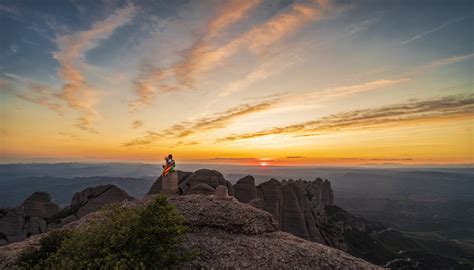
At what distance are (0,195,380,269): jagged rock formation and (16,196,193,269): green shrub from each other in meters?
2.27

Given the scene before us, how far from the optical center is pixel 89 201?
61.7 metres

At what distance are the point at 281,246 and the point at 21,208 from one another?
191 feet

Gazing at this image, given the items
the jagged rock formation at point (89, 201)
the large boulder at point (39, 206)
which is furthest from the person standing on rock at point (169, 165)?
the large boulder at point (39, 206)

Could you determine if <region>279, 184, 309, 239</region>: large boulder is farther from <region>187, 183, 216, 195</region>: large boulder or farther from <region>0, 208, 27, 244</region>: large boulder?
<region>0, 208, 27, 244</region>: large boulder

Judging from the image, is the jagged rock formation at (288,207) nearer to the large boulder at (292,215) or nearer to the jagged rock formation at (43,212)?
the large boulder at (292,215)

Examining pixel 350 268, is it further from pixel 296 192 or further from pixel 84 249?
pixel 296 192

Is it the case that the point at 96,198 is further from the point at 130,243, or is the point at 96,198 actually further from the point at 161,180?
the point at 130,243

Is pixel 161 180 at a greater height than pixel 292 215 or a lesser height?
greater

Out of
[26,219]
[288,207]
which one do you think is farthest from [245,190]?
[26,219]

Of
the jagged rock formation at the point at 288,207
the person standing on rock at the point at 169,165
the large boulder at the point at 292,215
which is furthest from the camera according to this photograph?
the large boulder at the point at 292,215

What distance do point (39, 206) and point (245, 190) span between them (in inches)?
1941

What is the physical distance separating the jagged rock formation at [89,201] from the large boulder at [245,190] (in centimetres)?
2842

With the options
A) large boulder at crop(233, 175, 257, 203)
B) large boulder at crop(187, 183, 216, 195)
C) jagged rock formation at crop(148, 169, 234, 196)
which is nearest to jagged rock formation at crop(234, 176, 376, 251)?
large boulder at crop(233, 175, 257, 203)

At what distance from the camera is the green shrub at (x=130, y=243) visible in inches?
606
